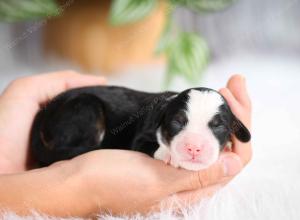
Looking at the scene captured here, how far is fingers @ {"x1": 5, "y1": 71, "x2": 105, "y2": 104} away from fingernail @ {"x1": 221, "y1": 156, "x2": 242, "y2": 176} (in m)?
0.81

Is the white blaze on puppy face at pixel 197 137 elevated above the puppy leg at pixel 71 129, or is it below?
above

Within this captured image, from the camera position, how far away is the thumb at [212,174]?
1599 millimetres

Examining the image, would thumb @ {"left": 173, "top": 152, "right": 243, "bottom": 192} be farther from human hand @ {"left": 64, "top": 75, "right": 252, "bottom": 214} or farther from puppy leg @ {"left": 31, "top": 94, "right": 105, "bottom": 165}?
puppy leg @ {"left": 31, "top": 94, "right": 105, "bottom": 165}

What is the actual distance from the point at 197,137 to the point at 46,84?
868 mm

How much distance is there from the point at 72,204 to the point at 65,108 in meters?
0.39

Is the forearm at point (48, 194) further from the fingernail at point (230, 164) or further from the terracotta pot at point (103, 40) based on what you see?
the terracotta pot at point (103, 40)

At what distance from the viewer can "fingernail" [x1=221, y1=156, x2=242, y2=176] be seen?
5.30ft

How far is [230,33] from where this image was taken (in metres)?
3.39

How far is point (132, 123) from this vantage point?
1.98m

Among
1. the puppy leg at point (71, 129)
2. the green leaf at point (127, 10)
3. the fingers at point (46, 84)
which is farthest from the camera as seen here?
the green leaf at point (127, 10)

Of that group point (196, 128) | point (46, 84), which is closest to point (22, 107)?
point (46, 84)

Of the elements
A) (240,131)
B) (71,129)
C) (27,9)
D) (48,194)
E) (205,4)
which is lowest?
(48,194)

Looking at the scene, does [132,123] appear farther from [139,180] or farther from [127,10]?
[127,10]

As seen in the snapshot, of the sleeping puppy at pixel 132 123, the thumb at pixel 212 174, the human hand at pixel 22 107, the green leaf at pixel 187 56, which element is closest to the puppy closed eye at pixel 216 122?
the sleeping puppy at pixel 132 123
